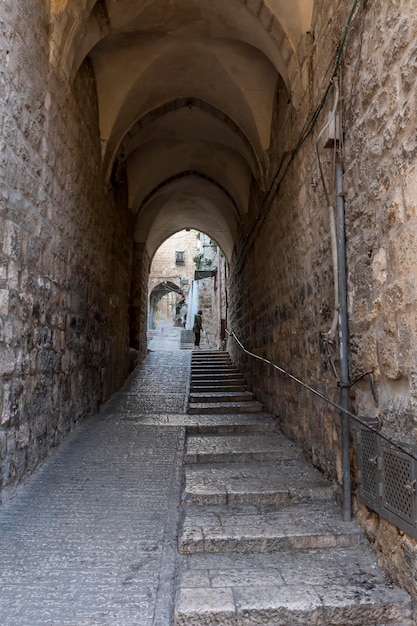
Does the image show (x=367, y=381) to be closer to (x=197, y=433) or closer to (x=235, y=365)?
(x=197, y=433)

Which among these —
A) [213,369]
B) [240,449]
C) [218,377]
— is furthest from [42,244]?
[213,369]

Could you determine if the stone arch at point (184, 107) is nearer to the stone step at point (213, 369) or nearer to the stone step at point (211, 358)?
the stone step at point (213, 369)

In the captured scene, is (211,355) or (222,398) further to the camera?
(211,355)

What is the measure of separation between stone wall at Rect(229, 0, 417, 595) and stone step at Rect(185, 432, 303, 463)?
179 millimetres

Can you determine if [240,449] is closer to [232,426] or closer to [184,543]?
[232,426]

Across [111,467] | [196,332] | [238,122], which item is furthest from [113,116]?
[196,332]

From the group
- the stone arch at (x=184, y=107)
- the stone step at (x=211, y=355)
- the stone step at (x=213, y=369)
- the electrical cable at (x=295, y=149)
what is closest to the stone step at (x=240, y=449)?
the electrical cable at (x=295, y=149)

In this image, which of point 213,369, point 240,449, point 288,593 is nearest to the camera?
point 288,593

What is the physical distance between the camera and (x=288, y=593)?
6.60 feet

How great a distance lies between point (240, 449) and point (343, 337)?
1812 millimetres

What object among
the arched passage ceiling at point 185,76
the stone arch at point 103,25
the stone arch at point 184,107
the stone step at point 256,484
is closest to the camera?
the stone step at point 256,484

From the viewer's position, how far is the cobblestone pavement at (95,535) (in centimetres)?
191

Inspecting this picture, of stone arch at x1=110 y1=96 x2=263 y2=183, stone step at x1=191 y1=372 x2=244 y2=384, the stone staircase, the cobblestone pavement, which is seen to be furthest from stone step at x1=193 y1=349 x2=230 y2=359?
the stone staircase

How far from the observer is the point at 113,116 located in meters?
5.67
